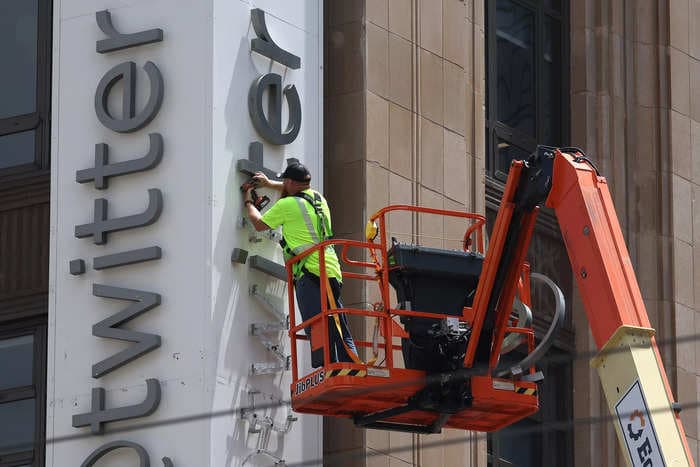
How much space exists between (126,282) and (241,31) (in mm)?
3293

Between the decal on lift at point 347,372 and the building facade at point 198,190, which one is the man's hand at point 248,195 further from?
the decal on lift at point 347,372

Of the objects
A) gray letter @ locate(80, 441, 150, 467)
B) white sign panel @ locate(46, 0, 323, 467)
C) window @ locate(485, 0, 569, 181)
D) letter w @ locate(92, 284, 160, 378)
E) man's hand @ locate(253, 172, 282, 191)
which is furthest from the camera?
window @ locate(485, 0, 569, 181)

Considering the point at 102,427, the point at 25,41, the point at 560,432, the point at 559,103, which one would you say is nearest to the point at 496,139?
the point at 559,103

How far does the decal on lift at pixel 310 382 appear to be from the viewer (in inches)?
875

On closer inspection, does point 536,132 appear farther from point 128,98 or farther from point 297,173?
point 297,173

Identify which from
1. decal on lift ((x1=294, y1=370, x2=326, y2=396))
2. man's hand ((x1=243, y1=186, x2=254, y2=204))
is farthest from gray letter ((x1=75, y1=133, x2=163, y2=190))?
decal on lift ((x1=294, y1=370, x2=326, y2=396))

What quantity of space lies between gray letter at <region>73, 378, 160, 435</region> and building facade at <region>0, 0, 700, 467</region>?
25 millimetres

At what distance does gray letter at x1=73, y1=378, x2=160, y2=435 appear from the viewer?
23609 millimetres

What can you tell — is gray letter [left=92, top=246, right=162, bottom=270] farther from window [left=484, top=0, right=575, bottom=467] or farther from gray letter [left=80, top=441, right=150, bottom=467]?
window [left=484, top=0, right=575, bottom=467]

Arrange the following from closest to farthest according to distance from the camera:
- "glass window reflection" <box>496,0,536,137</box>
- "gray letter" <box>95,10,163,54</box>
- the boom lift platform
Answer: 1. the boom lift platform
2. "gray letter" <box>95,10,163,54</box>
3. "glass window reflection" <box>496,0,536,137</box>

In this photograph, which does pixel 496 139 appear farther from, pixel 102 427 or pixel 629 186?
pixel 102 427

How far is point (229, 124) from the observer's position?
24625 millimetres

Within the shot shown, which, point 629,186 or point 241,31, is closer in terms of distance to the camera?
point 241,31

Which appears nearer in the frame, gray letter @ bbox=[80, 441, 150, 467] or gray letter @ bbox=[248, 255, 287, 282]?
gray letter @ bbox=[80, 441, 150, 467]
